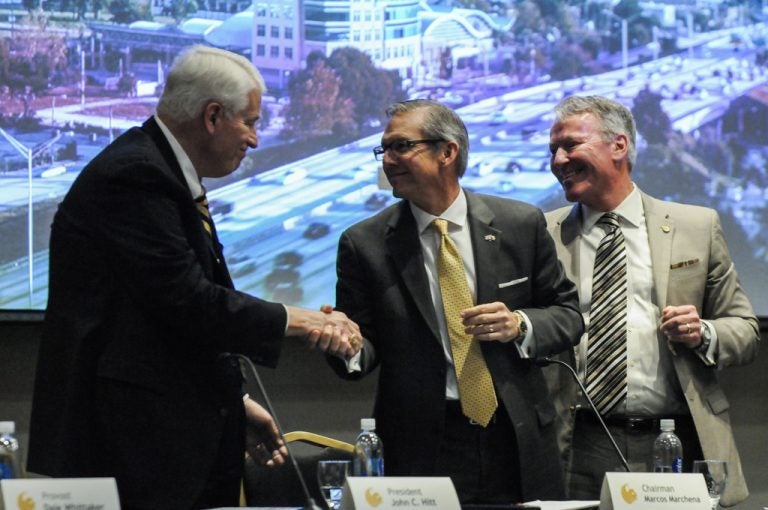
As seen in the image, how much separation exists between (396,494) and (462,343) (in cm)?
96

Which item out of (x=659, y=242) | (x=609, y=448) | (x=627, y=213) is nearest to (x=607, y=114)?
(x=627, y=213)

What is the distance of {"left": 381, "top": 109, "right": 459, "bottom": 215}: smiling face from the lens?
336 cm

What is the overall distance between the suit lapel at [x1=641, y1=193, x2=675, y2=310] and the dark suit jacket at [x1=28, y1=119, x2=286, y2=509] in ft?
4.59

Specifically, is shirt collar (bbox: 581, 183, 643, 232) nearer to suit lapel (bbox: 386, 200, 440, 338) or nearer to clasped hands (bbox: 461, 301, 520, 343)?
suit lapel (bbox: 386, 200, 440, 338)

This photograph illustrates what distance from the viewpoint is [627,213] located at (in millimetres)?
3781

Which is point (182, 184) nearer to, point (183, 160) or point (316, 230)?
point (183, 160)

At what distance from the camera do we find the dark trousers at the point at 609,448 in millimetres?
3545

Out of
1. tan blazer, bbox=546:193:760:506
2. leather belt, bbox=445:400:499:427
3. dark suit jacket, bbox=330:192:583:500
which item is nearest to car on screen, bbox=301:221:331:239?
tan blazer, bbox=546:193:760:506

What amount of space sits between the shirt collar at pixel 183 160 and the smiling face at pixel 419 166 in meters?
0.69

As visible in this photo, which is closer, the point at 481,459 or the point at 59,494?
the point at 59,494

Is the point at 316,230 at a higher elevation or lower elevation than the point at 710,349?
higher

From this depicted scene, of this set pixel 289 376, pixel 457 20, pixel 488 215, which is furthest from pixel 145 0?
pixel 488 215

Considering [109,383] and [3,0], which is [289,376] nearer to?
[3,0]

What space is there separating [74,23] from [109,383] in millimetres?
2297
